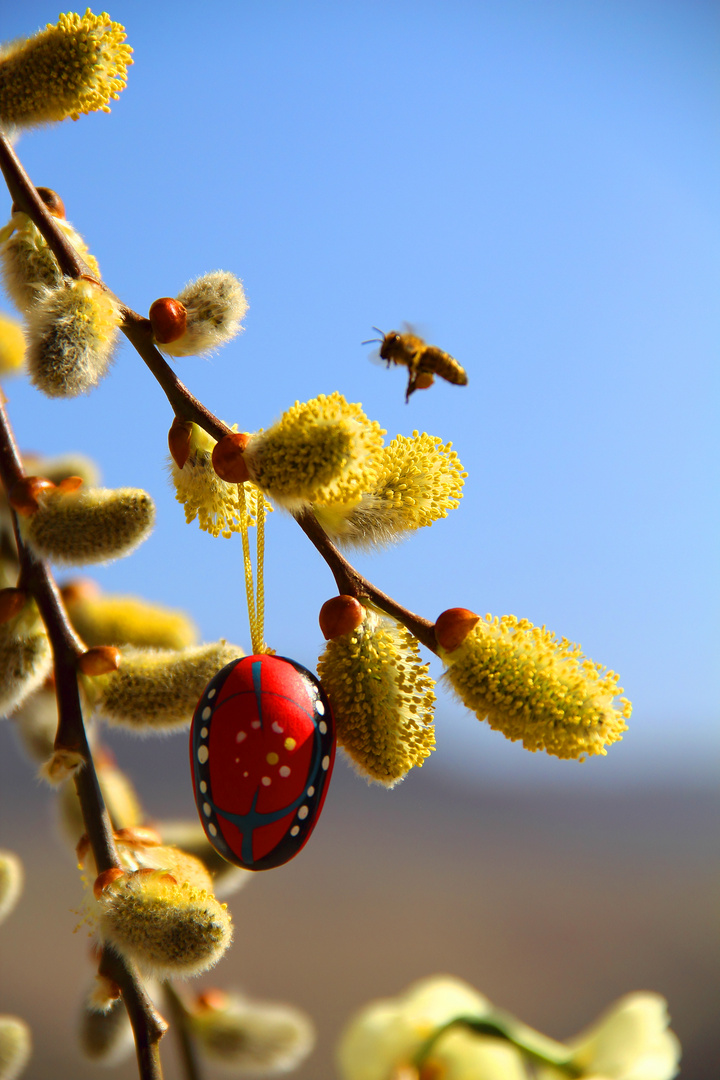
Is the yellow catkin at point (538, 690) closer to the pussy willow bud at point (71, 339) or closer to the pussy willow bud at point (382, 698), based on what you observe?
the pussy willow bud at point (382, 698)

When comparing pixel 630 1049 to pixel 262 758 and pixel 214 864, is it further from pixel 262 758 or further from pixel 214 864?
pixel 214 864

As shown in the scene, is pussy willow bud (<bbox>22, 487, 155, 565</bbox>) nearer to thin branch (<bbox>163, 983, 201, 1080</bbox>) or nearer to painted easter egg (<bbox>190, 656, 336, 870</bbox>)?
painted easter egg (<bbox>190, 656, 336, 870</bbox>)

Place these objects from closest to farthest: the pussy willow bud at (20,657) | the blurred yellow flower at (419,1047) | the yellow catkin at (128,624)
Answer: the blurred yellow flower at (419,1047)
the pussy willow bud at (20,657)
the yellow catkin at (128,624)

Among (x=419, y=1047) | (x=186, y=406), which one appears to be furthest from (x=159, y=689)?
(x=419, y=1047)

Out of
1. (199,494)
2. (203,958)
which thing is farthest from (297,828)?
(199,494)

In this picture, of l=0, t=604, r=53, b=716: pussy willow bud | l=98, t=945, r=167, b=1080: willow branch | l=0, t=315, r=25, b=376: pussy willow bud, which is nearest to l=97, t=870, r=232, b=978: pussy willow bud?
l=98, t=945, r=167, b=1080: willow branch

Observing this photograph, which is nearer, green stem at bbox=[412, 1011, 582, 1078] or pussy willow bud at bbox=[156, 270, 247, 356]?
green stem at bbox=[412, 1011, 582, 1078]

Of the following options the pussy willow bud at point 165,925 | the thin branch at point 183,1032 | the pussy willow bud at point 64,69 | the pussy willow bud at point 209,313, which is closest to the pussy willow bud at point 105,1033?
the thin branch at point 183,1032
